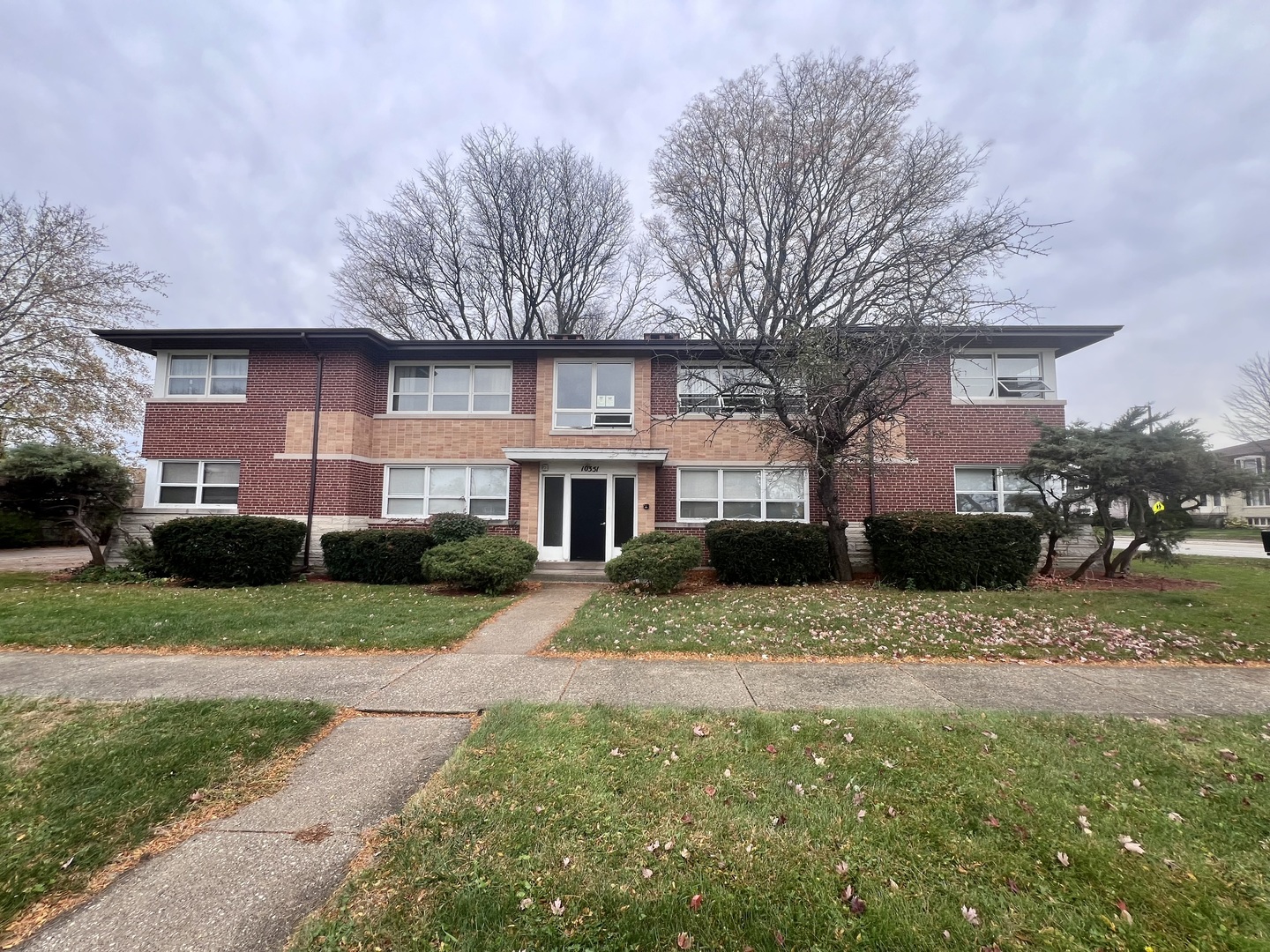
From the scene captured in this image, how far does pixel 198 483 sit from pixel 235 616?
8675mm

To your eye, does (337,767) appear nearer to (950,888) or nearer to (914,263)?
(950,888)

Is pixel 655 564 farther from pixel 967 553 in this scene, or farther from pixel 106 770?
pixel 106 770

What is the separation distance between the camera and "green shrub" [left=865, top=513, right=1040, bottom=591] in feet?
35.0

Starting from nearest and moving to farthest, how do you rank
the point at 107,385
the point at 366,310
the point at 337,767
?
the point at 337,767
the point at 107,385
the point at 366,310

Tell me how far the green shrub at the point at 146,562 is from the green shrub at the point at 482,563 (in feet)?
19.7

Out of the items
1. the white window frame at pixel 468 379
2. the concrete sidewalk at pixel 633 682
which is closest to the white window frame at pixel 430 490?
the white window frame at pixel 468 379

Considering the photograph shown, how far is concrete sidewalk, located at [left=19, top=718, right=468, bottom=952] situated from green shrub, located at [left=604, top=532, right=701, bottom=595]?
659 cm

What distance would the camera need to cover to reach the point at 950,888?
243 centimetres

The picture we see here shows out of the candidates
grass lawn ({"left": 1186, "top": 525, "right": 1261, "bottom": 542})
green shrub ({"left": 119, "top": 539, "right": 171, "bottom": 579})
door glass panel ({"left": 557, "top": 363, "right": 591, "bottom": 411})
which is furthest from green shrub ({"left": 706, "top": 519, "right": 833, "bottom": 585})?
grass lawn ({"left": 1186, "top": 525, "right": 1261, "bottom": 542})

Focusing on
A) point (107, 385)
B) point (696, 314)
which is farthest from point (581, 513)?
point (107, 385)

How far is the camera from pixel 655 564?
33.6ft

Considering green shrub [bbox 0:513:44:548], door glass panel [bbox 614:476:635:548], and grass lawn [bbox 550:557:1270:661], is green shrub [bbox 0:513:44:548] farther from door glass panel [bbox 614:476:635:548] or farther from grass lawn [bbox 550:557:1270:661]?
grass lawn [bbox 550:557:1270:661]

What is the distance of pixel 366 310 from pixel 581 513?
17.3 m

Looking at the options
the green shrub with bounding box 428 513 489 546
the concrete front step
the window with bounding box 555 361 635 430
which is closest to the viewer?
the green shrub with bounding box 428 513 489 546
